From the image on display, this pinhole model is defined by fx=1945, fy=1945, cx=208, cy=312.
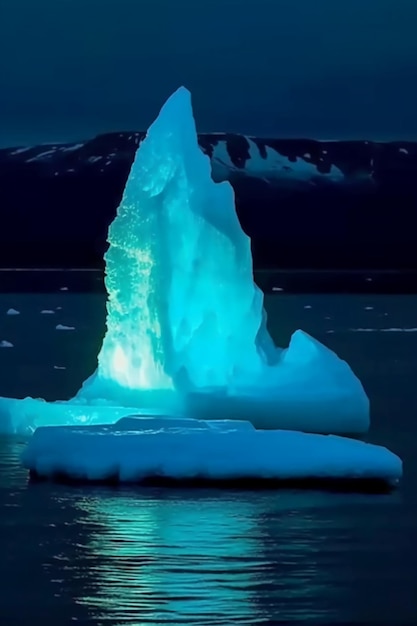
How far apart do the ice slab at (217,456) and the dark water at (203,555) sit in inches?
7.4

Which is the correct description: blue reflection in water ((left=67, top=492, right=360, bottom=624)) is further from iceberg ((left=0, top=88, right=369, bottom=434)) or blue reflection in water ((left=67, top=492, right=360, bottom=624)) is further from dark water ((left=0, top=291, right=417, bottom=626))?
iceberg ((left=0, top=88, right=369, bottom=434))

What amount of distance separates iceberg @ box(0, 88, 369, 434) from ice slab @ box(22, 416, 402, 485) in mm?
3008

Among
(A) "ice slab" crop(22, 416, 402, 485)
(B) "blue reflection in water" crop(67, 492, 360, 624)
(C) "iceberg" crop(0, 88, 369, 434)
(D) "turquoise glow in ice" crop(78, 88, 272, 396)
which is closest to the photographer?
(B) "blue reflection in water" crop(67, 492, 360, 624)

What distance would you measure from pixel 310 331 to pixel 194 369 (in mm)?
29858

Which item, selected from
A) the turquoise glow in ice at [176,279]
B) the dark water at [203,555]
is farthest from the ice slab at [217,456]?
the turquoise glow in ice at [176,279]

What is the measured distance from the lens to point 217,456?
1557 centimetres

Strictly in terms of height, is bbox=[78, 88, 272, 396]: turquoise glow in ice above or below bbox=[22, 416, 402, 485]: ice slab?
above

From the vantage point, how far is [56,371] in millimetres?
30641

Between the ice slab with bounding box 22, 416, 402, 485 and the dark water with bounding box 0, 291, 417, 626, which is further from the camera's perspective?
the ice slab with bounding box 22, 416, 402, 485

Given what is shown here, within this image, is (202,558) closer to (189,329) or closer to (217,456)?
(217,456)

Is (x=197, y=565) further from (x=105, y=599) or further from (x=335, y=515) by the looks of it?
(x=335, y=515)

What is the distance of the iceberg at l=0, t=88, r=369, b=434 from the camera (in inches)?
758

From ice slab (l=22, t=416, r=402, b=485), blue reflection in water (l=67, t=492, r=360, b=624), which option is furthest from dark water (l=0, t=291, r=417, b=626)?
ice slab (l=22, t=416, r=402, b=485)

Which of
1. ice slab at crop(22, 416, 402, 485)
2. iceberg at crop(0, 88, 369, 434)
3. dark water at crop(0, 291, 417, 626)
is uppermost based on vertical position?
iceberg at crop(0, 88, 369, 434)
